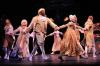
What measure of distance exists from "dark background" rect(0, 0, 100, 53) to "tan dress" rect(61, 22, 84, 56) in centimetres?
686

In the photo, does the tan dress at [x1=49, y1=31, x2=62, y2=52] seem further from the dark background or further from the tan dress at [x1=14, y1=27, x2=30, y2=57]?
the tan dress at [x1=14, y1=27, x2=30, y2=57]

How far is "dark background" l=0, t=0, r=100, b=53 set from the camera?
2083 centimetres

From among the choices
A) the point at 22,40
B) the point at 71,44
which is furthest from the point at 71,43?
the point at 22,40

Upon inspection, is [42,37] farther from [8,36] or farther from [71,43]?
[8,36]

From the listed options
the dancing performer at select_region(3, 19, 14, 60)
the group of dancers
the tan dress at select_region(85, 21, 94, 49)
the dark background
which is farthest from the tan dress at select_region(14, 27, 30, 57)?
the dark background

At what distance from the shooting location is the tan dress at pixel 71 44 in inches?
535

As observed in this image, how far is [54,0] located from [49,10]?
60 cm

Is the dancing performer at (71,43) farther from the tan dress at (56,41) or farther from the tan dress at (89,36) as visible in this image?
the tan dress at (56,41)

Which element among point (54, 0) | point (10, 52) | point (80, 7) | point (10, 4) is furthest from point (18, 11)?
point (10, 52)

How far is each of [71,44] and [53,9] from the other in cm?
771

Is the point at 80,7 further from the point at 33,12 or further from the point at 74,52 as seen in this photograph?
the point at 74,52

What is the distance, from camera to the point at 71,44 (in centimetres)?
1361

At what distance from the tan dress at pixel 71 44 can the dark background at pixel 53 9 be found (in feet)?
22.5

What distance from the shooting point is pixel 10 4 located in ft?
69.7
